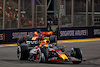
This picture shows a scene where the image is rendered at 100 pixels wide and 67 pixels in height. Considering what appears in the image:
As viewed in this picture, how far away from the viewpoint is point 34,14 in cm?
2767

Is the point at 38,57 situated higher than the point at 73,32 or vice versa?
the point at 73,32

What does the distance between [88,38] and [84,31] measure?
909 millimetres

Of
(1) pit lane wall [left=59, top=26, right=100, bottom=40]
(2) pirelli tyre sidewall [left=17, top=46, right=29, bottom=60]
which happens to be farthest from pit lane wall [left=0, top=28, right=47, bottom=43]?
(2) pirelli tyre sidewall [left=17, top=46, right=29, bottom=60]

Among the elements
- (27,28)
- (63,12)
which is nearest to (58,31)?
(63,12)

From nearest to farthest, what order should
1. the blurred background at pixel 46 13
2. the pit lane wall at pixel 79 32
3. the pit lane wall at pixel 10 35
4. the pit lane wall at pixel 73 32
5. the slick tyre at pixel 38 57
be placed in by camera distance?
1. the slick tyre at pixel 38 57
2. the pit lane wall at pixel 10 35
3. the blurred background at pixel 46 13
4. the pit lane wall at pixel 73 32
5. the pit lane wall at pixel 79 32

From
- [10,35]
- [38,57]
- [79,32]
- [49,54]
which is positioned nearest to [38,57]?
[38,57]

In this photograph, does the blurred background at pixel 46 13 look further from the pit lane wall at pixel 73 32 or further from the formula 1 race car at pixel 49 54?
the formula 1 race car at pixel 49 54

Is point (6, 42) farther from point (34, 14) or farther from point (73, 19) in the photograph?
point (73, 19)

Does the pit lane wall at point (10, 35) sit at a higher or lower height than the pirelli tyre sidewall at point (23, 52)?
higher

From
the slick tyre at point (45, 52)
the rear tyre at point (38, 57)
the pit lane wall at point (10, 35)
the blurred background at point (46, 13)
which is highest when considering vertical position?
the blurred background at point (46, 13)

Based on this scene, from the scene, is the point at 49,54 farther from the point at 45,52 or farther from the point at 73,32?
the point at 73,32

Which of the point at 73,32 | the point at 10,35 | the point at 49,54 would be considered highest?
the point at 73,32

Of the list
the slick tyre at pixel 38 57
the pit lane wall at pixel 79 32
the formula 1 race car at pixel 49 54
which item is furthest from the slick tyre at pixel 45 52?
the pit lane wall at pixel 79 32

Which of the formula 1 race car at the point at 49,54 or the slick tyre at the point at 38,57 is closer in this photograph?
the formula 1 race car at the point at 49,54
